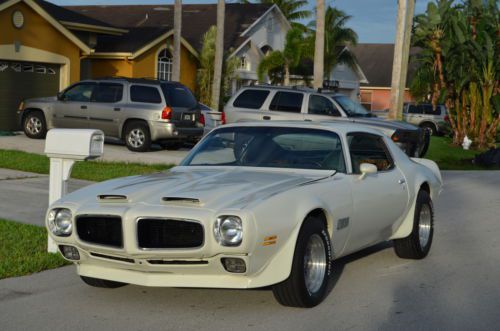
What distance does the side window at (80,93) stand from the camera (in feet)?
76.0

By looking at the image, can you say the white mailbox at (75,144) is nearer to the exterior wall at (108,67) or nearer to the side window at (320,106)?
the side window at (320,106)

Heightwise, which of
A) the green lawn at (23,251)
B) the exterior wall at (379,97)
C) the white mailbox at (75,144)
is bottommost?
the exterior wall at (379,97)

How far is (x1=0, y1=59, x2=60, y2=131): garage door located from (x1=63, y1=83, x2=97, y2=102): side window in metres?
4.32

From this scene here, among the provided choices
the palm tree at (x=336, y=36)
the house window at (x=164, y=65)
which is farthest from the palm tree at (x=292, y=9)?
the house window at (x=164, y=65)

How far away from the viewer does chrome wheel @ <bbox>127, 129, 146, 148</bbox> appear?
73.1ft

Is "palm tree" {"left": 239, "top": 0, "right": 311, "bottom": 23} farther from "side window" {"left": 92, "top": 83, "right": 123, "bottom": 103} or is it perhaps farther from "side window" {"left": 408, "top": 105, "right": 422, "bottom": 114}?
"side window" {"left": 92, "top": 83, "right": 123, "bottom": 103}

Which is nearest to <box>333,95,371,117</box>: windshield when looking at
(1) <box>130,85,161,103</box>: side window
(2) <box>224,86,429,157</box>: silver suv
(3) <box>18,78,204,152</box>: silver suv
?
(2) <box>224,86,429,157</box>: silver suv

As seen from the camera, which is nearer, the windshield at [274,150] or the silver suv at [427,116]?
the windshield at [274,150]

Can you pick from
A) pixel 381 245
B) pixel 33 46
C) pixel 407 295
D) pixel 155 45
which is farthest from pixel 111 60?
pixel 407 295

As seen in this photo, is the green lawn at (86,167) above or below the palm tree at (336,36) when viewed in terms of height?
below

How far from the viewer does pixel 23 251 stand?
8.91 m

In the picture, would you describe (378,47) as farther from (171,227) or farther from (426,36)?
(171,227)

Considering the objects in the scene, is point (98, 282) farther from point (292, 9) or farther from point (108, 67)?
point (292, 9)

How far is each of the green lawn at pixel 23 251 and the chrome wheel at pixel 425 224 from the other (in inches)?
146
